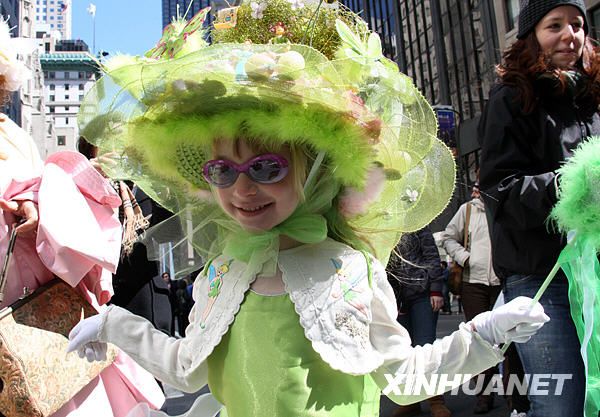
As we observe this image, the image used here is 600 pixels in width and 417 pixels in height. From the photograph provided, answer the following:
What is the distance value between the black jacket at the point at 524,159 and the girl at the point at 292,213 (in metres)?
0.39

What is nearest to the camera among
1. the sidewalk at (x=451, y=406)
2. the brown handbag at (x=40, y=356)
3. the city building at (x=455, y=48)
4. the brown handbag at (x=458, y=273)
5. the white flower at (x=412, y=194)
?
the white flower at (x=412, y=194)

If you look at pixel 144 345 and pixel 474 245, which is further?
pixel 474 245

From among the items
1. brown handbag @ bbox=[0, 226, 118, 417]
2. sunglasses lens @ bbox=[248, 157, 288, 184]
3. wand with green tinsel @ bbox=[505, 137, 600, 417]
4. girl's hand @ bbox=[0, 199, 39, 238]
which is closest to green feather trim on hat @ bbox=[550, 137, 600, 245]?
wand with green tinsel @ bbox=[505, 137, 600, 417]

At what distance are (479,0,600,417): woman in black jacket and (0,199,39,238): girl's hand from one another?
190cm

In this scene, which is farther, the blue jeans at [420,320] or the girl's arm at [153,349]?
the blue jeans at [420,320]

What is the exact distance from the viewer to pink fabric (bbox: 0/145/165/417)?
236 centimetres

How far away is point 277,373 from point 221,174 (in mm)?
637

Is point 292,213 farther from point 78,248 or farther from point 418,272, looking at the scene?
point 418,272

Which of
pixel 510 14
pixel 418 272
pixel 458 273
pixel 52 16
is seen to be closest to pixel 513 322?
pixel 418 272

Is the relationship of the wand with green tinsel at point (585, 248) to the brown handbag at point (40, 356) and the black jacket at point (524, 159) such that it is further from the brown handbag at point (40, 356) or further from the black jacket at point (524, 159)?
the brown handbag at point (40, 356)

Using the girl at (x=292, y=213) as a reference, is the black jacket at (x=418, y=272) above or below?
below

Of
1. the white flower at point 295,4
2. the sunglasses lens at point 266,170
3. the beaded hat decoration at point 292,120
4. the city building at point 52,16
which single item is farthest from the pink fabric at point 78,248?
the city building at point 52,16

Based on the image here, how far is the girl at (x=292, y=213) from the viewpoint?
167 cm

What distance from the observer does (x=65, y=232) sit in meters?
2.35
